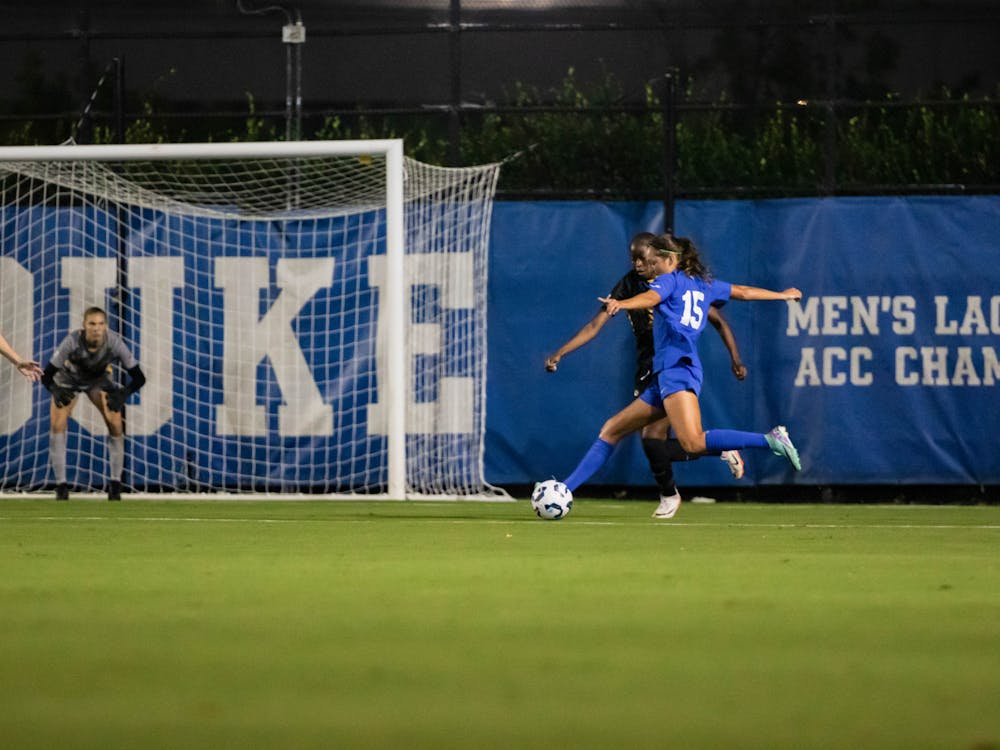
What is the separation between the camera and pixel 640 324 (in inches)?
499

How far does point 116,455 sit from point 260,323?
66.5 inches

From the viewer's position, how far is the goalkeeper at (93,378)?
1416 cm

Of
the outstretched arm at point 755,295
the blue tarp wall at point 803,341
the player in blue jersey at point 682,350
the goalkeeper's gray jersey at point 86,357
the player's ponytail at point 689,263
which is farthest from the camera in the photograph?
the blue tarp wall at point 803,341

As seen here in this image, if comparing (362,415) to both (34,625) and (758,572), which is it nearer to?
(758,572)

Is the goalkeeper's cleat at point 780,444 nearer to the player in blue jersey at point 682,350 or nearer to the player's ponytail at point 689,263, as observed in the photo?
the player in blue jersey at point 682,350

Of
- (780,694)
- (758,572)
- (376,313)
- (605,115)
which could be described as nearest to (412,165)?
(376,313)

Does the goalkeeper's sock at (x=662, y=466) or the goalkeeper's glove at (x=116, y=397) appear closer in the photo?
the goalkeeper's sock at (x=662, y=466)

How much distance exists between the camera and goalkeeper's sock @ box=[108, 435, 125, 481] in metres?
14.4

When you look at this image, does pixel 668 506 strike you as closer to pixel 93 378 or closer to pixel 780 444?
pixel 780 444

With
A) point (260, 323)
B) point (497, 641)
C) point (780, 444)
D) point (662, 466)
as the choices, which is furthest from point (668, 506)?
point (497, 641)

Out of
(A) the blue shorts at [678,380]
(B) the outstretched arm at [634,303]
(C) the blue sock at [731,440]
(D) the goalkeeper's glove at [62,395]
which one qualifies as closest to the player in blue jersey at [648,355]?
(C) the blue sock at [731,440]

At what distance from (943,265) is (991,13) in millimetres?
2300

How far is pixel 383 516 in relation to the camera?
40.2 ft

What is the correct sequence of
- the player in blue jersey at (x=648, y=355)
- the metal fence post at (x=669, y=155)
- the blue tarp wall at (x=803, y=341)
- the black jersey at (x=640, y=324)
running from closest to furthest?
the player in blue jersey at (x=648, y=355) → the black jersey at (x=640, y=324) → the blue tarp wall at (x=803, y=341) → the metal fence post at (x=669, y=155)
